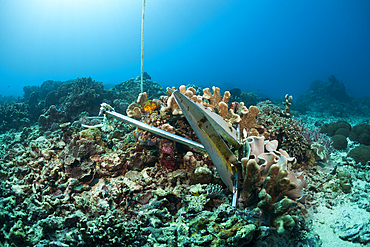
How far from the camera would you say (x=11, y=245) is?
7.57 feet

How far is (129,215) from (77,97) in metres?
8.89

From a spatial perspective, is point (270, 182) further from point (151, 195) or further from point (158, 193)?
point (151, 195)

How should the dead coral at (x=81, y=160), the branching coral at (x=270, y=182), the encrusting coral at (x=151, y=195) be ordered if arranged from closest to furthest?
1. the encrusting coral at (x=151, y=195)
2. the branching coral at (x=270, y=182)
3. the dead coral at (x=81, y=160)

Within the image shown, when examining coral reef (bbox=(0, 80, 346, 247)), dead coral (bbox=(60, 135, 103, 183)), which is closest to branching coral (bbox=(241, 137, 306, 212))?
coral reef (bbox=(0, 80, 346, 247))

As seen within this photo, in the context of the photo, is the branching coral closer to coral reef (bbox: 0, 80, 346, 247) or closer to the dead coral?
coral reef (bbox: 0, 80, 346, 247)

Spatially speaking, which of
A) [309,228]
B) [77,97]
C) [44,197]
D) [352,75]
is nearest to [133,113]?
[44,197]

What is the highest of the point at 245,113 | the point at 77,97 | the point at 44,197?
the point at 77,97

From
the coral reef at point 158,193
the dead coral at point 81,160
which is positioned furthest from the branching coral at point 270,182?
the dead coral at point 81,160

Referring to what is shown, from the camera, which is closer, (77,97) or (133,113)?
(133,113)

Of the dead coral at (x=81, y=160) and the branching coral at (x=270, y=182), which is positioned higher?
the dead coral at (x=81, y=160)

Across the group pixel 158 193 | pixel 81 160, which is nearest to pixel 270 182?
pixel 158 193

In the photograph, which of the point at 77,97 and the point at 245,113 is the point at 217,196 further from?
the point at 77,97

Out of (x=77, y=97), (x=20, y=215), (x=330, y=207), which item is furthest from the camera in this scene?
(x=77, y=97)

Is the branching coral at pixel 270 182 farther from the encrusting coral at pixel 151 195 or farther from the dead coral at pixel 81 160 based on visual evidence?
the dead coral at pixel 81 160
